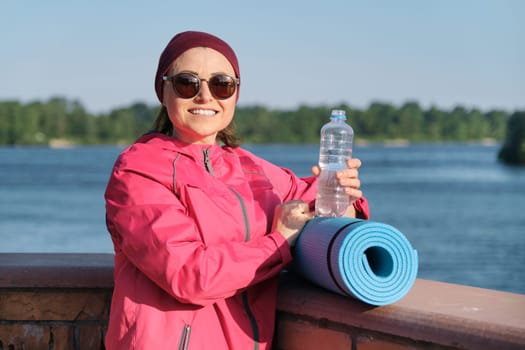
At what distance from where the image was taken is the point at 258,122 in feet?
419

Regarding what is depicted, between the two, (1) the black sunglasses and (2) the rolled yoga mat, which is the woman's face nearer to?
(1) the black sunglasses

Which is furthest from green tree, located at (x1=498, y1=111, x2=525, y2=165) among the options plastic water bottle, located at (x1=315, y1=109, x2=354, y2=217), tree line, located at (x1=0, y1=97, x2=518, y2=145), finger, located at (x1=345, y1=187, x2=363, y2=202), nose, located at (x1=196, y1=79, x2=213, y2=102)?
nose, located at (x1=196, y1=79, x2=213, y2=102)

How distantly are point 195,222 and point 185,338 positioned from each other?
14.5 inches

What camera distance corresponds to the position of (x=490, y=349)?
218 centimetres

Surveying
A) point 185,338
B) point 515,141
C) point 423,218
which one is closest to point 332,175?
point 185,338

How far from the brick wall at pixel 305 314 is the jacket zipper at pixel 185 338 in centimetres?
43

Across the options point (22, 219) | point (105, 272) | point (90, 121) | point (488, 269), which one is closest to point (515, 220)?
point (488, 269)

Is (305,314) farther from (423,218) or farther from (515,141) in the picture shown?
(515,141)

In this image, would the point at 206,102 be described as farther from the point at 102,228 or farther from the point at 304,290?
the point at 102,228

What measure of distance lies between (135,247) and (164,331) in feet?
0.93

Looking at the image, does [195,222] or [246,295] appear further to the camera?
[246,295]

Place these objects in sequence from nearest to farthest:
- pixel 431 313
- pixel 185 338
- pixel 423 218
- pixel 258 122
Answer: pixel 431 313, pixel 185 338, pixel 423 218, pixel 258 122

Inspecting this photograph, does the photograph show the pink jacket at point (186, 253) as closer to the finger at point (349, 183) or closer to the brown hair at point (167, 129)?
the brown hair at point (167, 129)

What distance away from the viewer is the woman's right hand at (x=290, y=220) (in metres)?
2.70
